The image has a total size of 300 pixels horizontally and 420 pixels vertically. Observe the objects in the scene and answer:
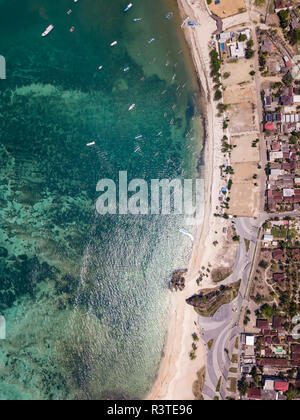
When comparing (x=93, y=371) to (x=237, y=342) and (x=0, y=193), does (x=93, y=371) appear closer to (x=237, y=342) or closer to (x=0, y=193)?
(x=237, y=342)

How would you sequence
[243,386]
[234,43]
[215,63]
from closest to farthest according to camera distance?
1. [243,386]
2. [215,63]
3. [234,43]

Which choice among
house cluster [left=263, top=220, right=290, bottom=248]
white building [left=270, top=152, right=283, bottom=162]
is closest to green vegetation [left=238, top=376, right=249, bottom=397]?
house cluster [left=263, top=220, right=290, bottom=248]

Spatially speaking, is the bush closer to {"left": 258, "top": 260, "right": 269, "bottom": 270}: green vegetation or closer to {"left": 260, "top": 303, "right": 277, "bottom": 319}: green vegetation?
{"left": 258, "top": 260, "right": 269, "bottom": 270}: green vegetation

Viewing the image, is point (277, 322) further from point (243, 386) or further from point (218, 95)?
point (218, 95)

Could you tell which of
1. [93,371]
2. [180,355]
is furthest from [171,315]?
[93,371]

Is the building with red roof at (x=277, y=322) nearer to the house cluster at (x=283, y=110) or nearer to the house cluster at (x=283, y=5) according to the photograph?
the house cluster at (x=283, y=110)

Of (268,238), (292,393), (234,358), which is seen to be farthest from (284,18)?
(292,393)

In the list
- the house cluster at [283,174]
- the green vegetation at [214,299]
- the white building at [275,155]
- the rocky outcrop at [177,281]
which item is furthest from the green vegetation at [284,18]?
the rocky outcrop at [177,281]
